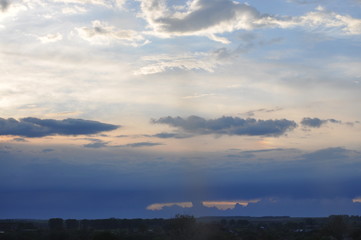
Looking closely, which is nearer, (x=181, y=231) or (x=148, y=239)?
(x=181, y=231)

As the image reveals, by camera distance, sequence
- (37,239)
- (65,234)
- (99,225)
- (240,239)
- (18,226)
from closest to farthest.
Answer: (240,239), (37,239), (65,234), (18,226), (99,225)

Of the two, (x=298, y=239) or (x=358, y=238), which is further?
(x=298, y=239)

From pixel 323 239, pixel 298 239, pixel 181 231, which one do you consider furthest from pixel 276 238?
pixel 181 231

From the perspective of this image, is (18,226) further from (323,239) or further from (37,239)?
(323,239)

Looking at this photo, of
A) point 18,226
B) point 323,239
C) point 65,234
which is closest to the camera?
point 323,239

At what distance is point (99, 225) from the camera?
19675cm

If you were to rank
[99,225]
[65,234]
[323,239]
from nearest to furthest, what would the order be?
[323,239]
[65,234]
[99,225]

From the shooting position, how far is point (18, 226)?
18388 cm

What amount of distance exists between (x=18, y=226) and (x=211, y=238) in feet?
337

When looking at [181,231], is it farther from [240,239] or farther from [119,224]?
[119,224]

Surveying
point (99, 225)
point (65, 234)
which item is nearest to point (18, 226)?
point (99, 225)

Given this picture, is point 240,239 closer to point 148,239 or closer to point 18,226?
point 148,239

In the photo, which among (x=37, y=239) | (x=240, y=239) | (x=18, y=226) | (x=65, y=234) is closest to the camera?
(x=240, y=239)

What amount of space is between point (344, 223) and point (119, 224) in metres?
103
